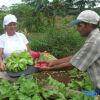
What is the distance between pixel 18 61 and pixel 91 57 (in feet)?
5.29

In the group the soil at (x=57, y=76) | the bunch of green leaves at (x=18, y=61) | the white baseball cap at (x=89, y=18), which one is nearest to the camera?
the white baseball cap at (x=89, y=18)

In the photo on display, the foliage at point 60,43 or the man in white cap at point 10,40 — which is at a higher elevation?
the man in white cap at point 10,40

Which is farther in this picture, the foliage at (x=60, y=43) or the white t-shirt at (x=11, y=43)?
the foliage at (x=60, y=43)

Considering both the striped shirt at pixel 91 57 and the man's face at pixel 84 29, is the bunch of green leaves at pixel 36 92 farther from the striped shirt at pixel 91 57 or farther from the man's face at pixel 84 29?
the man's face at pixel 84 29

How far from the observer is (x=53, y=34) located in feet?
40.1

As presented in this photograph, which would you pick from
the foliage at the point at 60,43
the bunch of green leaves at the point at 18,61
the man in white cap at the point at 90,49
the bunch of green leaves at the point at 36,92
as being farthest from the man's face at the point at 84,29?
the foliage at the point at 60,43

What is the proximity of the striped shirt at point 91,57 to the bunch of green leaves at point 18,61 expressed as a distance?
1285 millimetres

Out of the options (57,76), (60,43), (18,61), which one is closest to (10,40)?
(18,61)

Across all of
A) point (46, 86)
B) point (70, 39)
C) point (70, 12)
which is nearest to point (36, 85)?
point (46, 86)

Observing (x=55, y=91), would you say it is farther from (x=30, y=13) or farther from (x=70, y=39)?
(x=30, y=13)

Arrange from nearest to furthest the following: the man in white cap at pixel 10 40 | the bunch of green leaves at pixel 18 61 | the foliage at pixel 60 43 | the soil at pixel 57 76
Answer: the bunch of green leaves at pixel 18 61, the man in white cap at pixel 10 40, the soil at pixel 57 76, the foliage at pixel 60 43

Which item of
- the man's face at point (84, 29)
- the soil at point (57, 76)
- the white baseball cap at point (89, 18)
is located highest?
the white baseball cap at point (89, 18)

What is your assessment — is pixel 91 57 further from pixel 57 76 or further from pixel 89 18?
pixel 57 76

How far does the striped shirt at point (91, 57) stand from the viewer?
4.49 meters
